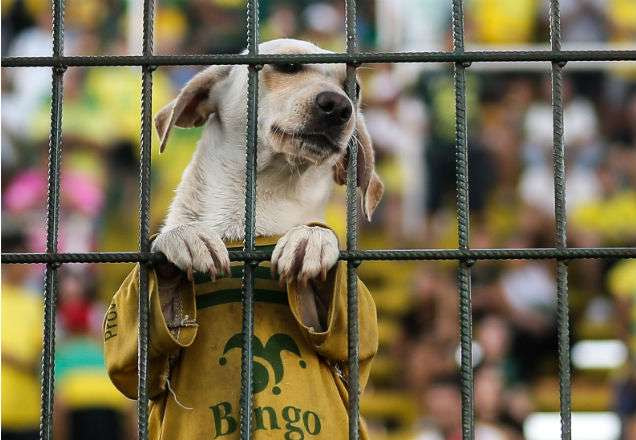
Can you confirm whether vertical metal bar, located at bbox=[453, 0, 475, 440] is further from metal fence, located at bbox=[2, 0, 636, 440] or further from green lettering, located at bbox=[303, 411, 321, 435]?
green lettering, located at bbox=[303, 411, 321, 435]

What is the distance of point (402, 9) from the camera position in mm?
8664

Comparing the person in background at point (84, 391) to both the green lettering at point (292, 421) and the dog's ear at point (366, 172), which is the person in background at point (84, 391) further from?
the green lettering at point (292, 421)

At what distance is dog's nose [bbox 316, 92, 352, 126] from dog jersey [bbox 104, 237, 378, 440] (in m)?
0.46

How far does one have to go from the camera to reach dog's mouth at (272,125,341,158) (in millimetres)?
3445

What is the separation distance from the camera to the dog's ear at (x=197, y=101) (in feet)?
12.2

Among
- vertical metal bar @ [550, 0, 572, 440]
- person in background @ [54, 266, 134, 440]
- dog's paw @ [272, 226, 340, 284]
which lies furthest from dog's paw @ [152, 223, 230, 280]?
person in background @ [54, 266, 134, 440]

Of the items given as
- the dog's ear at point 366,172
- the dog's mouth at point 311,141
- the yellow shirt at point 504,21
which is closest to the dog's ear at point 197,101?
the dog's mouth at point 311,141

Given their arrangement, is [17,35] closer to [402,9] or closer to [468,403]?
[402,9]

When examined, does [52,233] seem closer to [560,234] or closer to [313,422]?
[313,422]

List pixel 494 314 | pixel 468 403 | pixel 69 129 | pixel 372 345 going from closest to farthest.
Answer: pixel 468 403, pixel 372 345, pixel 494 314, pixel 69 129

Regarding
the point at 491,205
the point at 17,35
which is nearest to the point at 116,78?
the point at 17,35

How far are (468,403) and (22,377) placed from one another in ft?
14.8

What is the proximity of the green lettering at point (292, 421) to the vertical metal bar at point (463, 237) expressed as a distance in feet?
1.39

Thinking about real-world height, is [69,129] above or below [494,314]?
above
